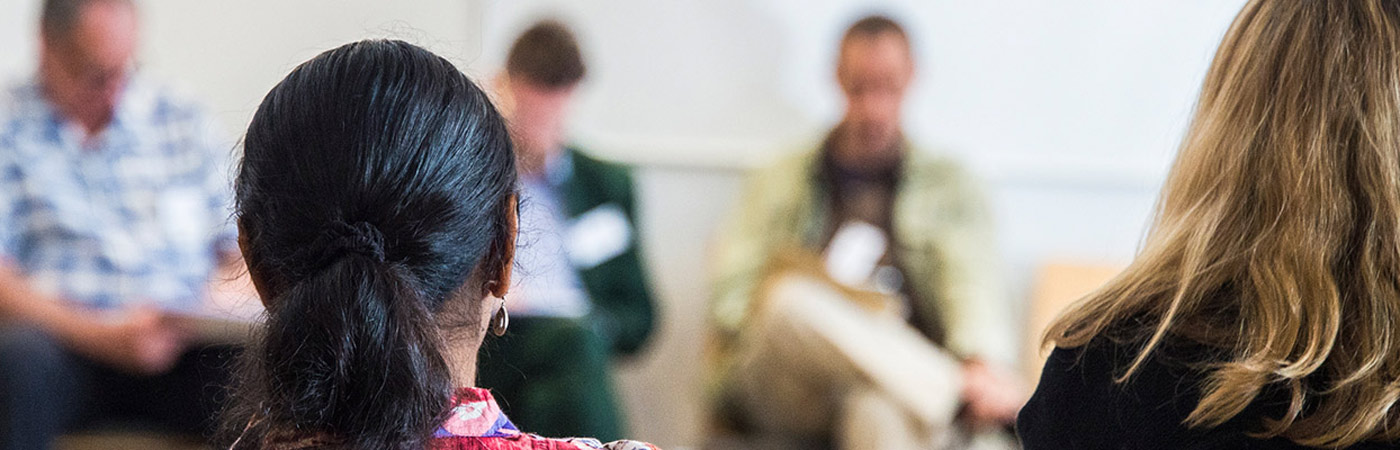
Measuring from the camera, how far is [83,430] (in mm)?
2502

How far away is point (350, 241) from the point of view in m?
0.85

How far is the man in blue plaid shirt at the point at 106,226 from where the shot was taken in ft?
8.18

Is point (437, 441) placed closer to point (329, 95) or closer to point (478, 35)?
point (329, 95)

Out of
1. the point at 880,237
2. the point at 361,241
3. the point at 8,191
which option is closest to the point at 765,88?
the point at 880,237

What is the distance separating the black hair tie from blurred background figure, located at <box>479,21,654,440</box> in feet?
5.93

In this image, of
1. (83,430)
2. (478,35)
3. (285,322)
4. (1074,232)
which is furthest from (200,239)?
(1074,232)

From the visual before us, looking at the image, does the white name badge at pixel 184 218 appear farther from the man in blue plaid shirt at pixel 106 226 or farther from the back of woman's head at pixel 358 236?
the back of woman's head at pixel 358 236

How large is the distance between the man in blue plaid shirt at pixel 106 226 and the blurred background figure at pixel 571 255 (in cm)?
67

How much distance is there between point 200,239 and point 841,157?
154 centimetres

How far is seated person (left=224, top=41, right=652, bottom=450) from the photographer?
2.80ft

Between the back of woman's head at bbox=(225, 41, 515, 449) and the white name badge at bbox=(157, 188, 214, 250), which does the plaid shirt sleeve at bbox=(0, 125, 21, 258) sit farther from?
the back of woman's head at bbox=(225, 41, 515, 449)

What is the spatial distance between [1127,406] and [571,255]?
2111 millimetres

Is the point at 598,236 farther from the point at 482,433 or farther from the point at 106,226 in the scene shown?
the point at 482,433

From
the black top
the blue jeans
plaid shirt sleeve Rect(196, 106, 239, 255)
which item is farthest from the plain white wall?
the black top
